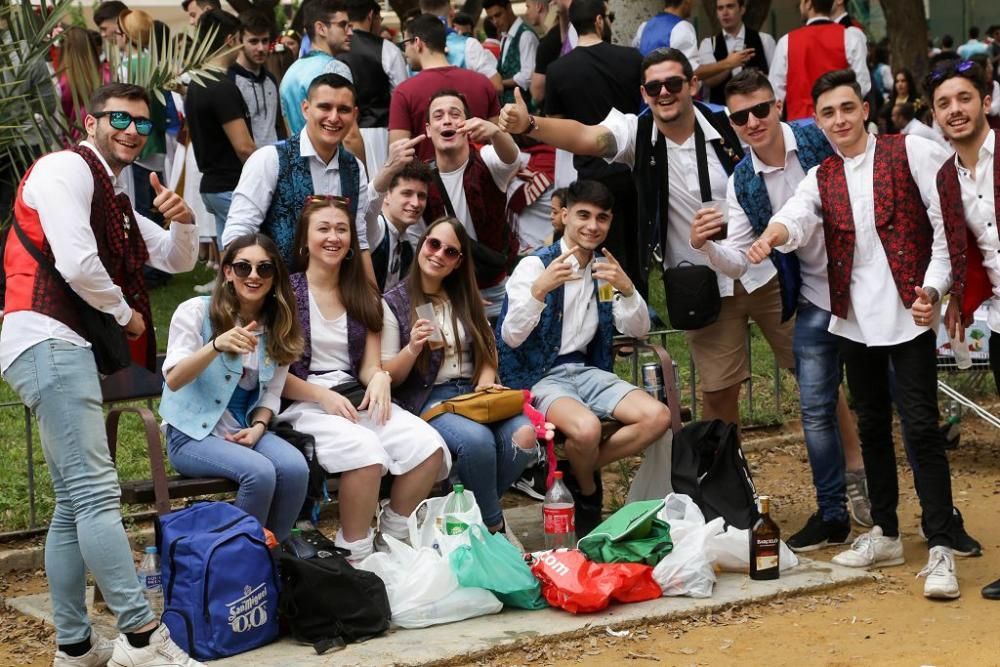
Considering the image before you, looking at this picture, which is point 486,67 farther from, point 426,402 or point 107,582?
point 107,582

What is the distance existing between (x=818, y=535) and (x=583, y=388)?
124 cm

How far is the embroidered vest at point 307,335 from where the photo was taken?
652 centimetres

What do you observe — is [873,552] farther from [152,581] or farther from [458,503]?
[152,581]

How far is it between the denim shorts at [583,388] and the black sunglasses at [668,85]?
131 centimetres

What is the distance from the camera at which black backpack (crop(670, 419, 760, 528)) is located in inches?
256

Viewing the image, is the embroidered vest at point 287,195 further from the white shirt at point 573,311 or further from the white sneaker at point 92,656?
the white sneaker at point 92,656

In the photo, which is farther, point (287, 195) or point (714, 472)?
point (287, 195)

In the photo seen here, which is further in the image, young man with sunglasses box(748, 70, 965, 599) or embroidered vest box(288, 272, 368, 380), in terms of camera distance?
embroidered vest box(288, 272, 368, 380)

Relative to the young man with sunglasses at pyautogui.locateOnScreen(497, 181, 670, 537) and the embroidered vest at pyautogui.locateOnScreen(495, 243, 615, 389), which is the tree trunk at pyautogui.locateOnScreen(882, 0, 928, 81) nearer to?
the young man with sunglasses at pyautogui.locateOnScreen(497, 181, 670, 537)

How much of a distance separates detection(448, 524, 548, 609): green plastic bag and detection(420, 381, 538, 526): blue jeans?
1.54ft

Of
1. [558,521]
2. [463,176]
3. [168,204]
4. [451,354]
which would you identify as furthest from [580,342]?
[168,204]

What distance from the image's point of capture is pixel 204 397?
19.7 ft

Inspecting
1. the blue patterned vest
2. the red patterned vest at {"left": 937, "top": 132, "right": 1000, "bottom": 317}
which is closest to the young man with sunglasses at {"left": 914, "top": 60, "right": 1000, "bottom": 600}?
the red patterned vest at {"left": 937, "top": 132, "right": 1000, "bottom": 317}

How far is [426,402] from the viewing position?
22.1 feet
